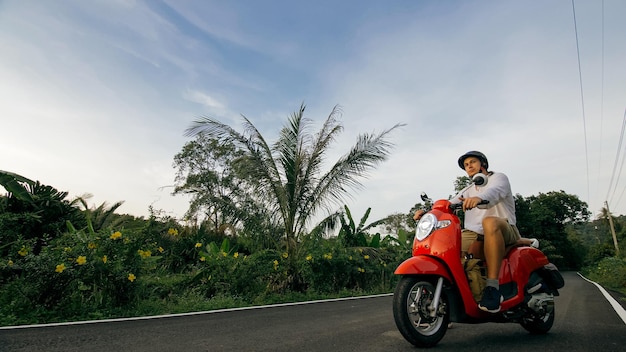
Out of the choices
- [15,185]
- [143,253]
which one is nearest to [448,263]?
[143,253]

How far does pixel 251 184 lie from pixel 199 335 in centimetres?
584

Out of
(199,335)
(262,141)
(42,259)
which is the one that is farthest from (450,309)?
(262,141)

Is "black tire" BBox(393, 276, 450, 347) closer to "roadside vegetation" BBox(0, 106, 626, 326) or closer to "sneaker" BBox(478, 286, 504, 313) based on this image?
"sneaker" BBox(478, 286, 504, 313)

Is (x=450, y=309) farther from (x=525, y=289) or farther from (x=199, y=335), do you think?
(x=199, y=335)

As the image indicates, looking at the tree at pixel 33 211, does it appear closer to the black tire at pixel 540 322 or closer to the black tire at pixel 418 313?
the black tire at pixel 418 313

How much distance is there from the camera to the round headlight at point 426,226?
318 cm

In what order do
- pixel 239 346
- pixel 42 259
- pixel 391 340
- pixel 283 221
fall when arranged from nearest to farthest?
pixel 239 346
pixel 391 340
pixel 42 259
pixel 283 221

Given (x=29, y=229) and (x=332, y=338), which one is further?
(x=29, y=229)

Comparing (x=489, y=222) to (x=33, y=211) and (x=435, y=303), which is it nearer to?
(x=435, y=303)

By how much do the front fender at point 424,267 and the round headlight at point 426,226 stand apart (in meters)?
0.21

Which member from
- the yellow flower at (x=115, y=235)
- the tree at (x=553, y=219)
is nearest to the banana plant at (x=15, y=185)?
the yellow flower at (x=115, y=235)

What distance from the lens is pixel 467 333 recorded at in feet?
11.7

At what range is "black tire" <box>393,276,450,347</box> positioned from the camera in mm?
2830

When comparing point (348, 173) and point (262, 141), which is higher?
point (262, 141)
